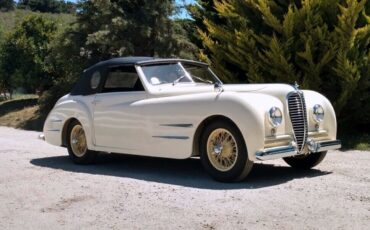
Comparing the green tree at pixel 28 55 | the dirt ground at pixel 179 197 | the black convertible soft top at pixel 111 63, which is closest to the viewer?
the dirt ground at pixel 179 197

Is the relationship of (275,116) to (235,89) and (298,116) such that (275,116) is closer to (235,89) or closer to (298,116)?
(298,116)

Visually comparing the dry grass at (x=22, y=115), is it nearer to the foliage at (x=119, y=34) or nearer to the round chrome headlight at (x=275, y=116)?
the foliage at (x=119, y=34)

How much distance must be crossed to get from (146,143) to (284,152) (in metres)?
2.11

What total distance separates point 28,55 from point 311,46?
15.7m

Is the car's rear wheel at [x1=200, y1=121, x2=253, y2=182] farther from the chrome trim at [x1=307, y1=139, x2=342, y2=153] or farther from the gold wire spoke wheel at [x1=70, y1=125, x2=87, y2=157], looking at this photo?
the gold wire spoke wheel at [x1=70, y1=125, x2=87, y2=157]

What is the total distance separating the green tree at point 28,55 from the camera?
934 inches

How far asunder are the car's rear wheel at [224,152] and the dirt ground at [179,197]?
18cm

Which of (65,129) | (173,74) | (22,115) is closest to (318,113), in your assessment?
(173,74)

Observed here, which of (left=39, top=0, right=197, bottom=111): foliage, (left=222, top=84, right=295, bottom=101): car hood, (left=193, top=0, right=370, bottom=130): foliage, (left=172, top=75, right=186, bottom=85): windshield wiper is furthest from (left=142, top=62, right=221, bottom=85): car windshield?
(left=39, top=0, right=197, bottom=111): foliage

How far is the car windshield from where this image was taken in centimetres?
846

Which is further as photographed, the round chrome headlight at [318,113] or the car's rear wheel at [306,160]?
the car's rear wheel at [306,160]

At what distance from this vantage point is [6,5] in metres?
86.1

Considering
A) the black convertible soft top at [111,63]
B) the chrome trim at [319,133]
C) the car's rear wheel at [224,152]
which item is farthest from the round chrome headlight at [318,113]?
the black convertible soft top at [111,63]

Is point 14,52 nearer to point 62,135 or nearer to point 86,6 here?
point 86,6
